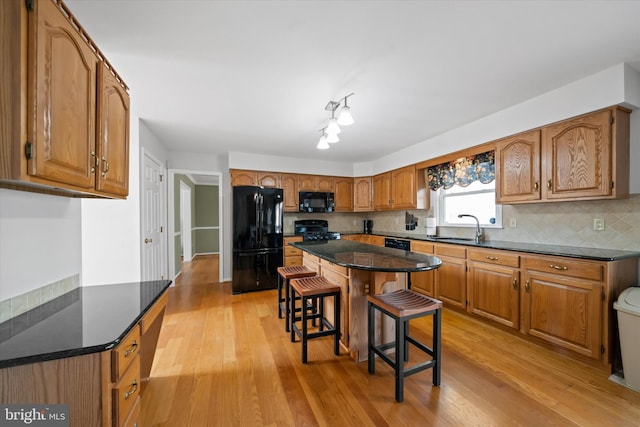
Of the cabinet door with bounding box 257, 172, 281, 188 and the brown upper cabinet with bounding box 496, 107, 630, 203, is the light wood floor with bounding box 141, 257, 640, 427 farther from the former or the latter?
the cabinet door with bounding box 257, 172, 281, 188

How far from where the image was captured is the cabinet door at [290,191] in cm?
480

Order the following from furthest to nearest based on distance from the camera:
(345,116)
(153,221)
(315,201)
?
(315,201), (153,221), (345,116)

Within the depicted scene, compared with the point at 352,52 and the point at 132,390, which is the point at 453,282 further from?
the point at 132,390

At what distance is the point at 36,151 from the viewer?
2.97 feet

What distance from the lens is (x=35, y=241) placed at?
1.35 m

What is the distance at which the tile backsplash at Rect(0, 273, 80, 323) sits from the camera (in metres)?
1.14

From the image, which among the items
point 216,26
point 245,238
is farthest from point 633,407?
point 245,238

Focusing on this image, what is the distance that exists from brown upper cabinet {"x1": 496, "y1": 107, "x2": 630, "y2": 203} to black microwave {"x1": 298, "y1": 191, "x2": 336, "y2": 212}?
2934mm

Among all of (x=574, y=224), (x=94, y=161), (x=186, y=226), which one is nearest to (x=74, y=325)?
(x=94, y=161)

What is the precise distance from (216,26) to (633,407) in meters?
3.53

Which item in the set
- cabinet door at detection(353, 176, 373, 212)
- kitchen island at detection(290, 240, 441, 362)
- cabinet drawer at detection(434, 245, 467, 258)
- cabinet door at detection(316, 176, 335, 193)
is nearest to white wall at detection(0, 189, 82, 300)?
kitchen island at detection(290, 240, 441, 362)

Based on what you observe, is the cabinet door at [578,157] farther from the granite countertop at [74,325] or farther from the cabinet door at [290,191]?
the cabinet door at [290,191]

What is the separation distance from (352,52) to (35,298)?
2342 mm

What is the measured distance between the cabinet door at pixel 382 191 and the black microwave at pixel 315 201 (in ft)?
2.90
